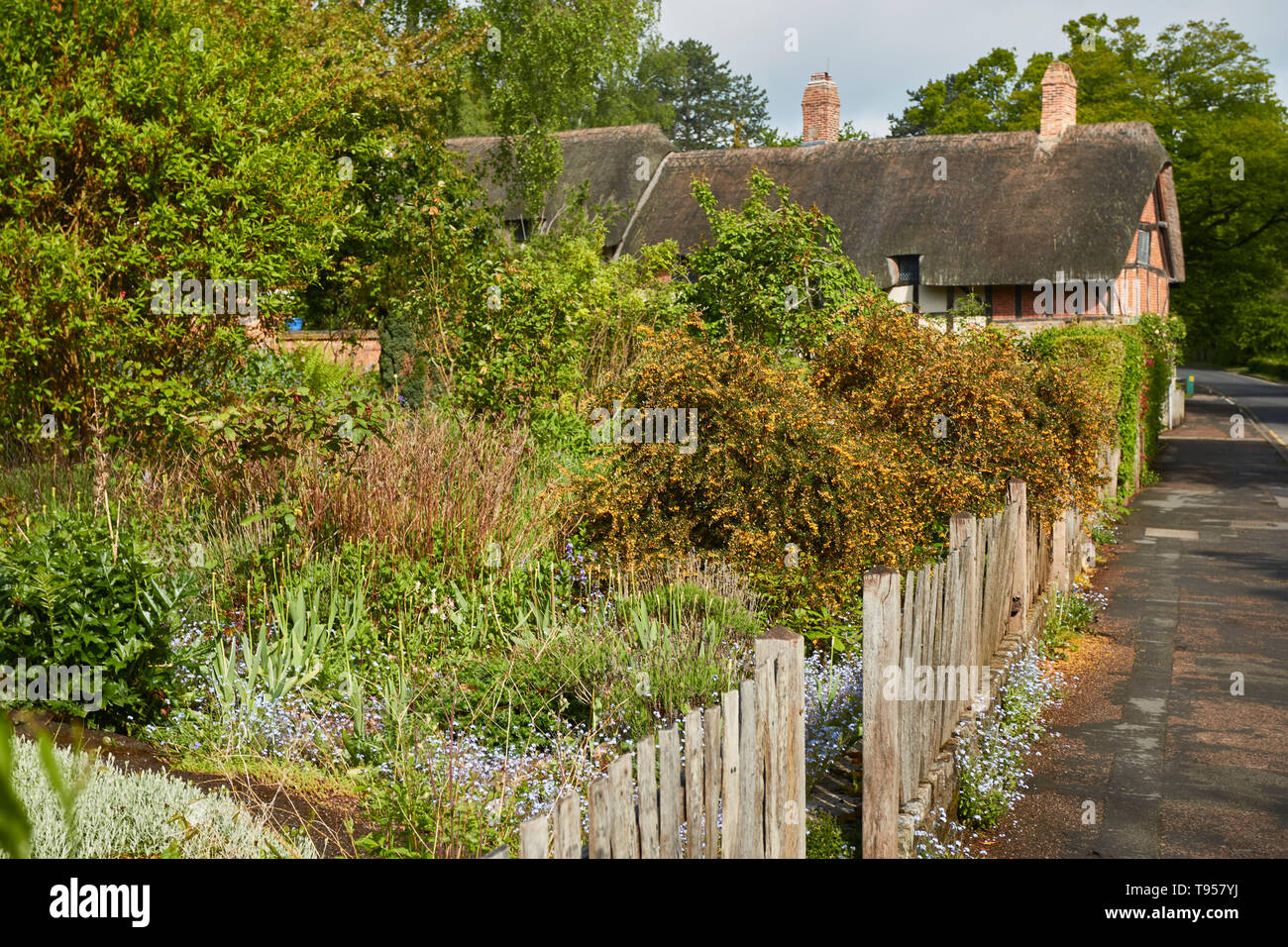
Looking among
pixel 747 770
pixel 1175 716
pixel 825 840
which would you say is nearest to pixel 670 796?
pixel 747 770

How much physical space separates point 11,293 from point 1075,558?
8825 mm

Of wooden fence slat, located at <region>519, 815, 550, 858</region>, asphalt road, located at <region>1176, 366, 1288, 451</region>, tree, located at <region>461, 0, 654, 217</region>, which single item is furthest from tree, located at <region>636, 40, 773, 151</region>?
wooden fence slat, located at <region>519, 815, 550, 858</region>

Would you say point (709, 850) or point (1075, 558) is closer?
point (709, 850)

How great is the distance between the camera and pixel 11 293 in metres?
7.66

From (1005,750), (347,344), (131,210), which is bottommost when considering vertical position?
(1005,750)

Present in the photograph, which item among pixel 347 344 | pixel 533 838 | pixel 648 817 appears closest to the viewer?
pixel 533 838

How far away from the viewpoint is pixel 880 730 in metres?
4.39

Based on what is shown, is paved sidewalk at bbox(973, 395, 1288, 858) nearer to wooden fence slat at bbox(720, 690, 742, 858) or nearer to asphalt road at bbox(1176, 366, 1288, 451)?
wooden fence slat at bbox(720, 690, 742, 858)

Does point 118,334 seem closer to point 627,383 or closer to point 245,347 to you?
point 245,347

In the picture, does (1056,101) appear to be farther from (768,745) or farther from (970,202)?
(768,745)

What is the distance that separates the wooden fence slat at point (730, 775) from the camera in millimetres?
3258

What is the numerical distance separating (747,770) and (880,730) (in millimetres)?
1115

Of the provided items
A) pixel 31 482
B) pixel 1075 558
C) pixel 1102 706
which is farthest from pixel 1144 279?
pixel 31 482

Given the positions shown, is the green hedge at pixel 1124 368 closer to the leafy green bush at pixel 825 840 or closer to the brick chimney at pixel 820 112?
the leafy green bush at pixel 825 840
